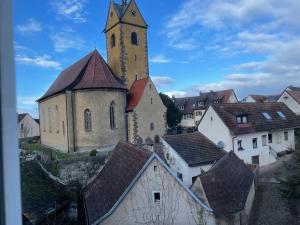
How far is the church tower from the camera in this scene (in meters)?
15.9

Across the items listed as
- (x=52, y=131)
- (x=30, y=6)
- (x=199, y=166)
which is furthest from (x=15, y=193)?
(x=52, y=131)

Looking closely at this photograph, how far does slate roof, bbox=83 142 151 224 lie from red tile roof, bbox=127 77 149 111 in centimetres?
720

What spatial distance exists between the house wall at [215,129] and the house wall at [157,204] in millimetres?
6989

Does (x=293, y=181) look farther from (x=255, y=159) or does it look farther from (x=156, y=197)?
(x=255, y=159)

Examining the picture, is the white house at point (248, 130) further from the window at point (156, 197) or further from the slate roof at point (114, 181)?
the window at point (156, 197)

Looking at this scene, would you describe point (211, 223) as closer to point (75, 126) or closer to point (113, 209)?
point (113, 209)

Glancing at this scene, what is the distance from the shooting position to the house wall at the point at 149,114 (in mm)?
14477

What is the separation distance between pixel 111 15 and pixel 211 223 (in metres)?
14.4

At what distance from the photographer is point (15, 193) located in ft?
2.43

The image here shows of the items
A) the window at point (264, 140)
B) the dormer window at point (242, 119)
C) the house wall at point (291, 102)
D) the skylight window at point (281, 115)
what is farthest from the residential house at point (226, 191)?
the house wall at point (291, 102)

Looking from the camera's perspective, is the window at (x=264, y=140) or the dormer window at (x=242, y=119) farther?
the window at (x=264, y=140)

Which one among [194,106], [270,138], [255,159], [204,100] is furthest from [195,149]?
[194,106]

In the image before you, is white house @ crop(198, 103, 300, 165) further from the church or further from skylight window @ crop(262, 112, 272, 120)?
the church

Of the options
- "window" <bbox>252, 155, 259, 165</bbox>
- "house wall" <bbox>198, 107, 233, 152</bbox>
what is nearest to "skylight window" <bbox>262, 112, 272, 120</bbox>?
"window" <bbox>252, 155, 259, 165</bbox>
